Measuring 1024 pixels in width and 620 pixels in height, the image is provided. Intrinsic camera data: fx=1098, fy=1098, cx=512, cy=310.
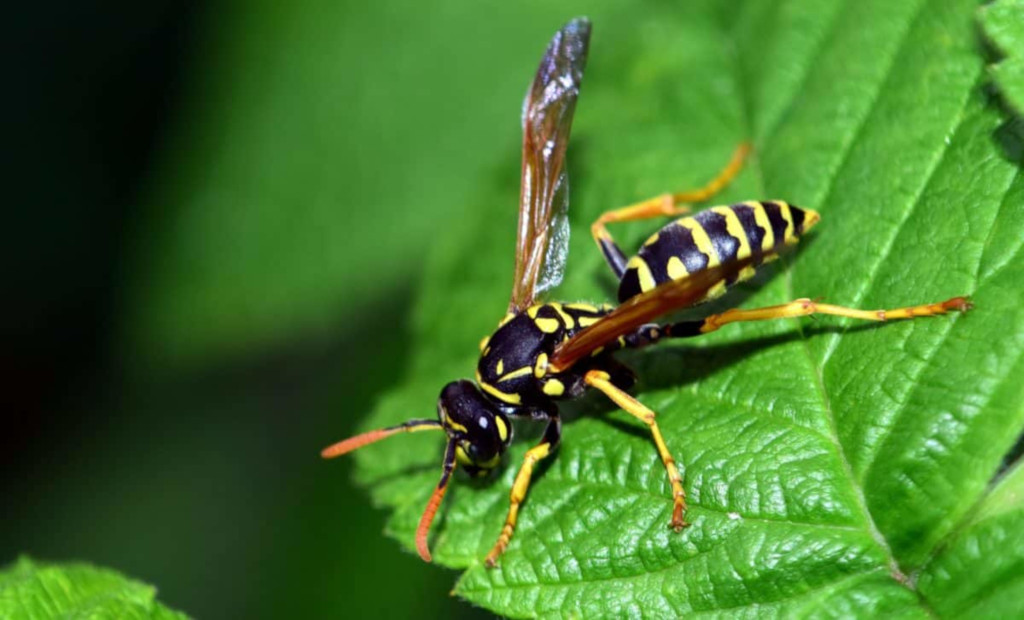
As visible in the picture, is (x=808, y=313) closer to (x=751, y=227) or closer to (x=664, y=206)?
(x=751, y=227)

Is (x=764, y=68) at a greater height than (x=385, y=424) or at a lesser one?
greater

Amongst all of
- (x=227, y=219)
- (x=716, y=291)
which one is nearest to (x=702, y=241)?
(x=716, y=291)

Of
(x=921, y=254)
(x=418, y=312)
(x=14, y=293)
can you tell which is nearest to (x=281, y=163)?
(x=14, y=293)

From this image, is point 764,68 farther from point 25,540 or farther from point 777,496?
point 25,540

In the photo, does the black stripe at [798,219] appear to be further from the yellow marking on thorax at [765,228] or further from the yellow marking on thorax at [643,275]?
the yellow marking on thorax at [643,275]

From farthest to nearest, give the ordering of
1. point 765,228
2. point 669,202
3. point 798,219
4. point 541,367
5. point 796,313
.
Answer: point 669,202, point 541,367, point 798,219, point 765,228, point 796,313

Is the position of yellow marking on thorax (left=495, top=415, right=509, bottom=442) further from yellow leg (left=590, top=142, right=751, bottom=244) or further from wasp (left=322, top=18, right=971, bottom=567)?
yellow leg (left=590, top=142, right=751, bottom=244)
